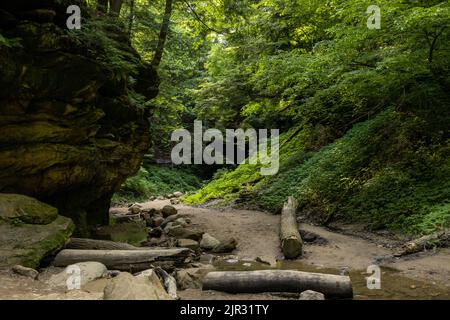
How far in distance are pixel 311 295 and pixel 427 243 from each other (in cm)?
419

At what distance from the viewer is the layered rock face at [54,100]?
24.8ft

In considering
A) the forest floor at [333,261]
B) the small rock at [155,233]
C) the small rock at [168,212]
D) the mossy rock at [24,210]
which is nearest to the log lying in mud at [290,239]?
the forest floor at [333,261]

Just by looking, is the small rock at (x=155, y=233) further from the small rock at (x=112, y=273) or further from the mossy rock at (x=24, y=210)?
the small rock at (x=112, y=273)

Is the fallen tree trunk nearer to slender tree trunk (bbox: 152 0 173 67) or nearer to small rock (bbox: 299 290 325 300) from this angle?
small rock (bbox: 299 290 325 300)

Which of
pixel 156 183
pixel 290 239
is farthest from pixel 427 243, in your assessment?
pixel 156 183

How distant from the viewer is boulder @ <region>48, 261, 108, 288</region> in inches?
226

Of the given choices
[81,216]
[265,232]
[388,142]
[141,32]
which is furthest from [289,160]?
[81,216]

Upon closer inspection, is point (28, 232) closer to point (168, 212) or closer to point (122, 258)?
point (122, 258)

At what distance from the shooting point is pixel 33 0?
25.7 ft

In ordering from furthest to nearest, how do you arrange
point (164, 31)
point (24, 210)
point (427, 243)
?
point (164, 31)
point (427, 243)
point (24, 210)

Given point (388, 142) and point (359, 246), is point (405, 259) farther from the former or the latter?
point (388, 142)

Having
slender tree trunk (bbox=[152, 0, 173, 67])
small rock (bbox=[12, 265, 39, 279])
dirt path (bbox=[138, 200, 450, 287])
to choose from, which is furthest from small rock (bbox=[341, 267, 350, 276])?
slender tree trunk (bbox=[152, 0, 173, 67])

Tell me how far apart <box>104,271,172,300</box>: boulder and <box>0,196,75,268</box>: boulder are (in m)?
2.29

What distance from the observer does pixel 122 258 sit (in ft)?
23.3
